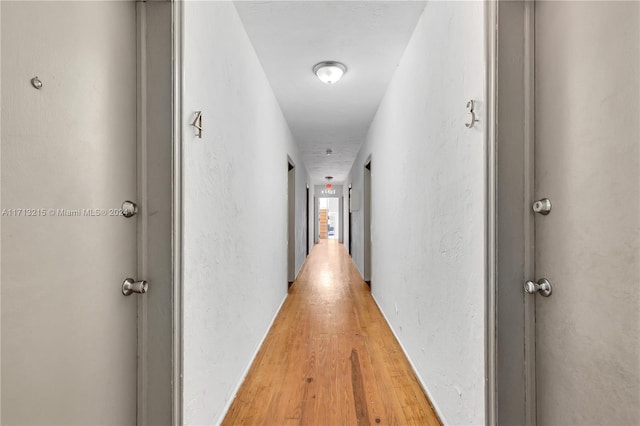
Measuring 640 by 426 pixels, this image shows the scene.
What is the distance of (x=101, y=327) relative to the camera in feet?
3.02

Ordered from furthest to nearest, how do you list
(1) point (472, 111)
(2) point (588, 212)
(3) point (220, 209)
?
(3) point (220, 209) → (1) point (472, 111) → (2) point (588, 212)

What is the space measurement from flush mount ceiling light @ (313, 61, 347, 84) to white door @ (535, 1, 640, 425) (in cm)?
170

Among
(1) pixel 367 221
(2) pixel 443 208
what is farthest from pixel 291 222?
(2) pixel 443 208

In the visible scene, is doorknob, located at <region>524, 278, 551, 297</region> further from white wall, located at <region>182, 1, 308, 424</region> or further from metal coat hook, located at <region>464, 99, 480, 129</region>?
white wall, located at <region>182, 1, 308, 424</region>

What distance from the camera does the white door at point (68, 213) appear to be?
2.24 ft

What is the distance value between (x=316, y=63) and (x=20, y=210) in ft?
7.81

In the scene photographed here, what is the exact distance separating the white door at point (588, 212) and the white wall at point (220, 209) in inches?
55.3

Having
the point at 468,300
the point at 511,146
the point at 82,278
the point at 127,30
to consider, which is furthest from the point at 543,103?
the point at 82,278

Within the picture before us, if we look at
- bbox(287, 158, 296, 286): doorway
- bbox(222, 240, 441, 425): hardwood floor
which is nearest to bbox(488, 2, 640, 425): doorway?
bbox(222, 240, 441, 425): hardwood floor

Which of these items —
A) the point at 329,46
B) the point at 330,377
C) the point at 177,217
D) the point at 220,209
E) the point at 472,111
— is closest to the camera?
the point at 177,217

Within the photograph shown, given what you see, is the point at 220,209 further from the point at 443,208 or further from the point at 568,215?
the point at 568,215

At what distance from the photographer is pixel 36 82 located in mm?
729

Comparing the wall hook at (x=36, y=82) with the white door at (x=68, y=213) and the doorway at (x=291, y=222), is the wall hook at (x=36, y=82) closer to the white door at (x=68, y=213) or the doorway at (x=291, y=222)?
the white door at (x=68, y=213)

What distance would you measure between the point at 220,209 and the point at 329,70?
1.68m
